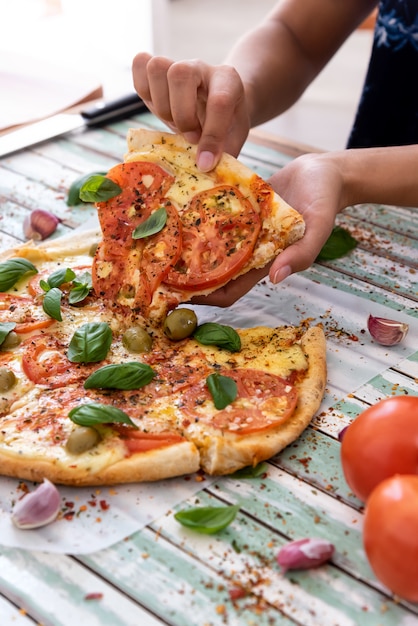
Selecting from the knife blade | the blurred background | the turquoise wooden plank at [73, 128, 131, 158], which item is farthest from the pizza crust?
the blurred background

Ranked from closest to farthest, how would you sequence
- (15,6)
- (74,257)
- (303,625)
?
(303,625) → (74,257) → (15,6)

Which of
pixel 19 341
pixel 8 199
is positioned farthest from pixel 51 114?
pixel 19 341

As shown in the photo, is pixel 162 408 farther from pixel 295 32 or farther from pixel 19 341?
pixel 295 32

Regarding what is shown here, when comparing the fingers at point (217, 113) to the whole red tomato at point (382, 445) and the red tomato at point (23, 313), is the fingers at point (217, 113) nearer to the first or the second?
the red tomato at point (23, 313)

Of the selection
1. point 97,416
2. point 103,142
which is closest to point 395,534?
point 97,416

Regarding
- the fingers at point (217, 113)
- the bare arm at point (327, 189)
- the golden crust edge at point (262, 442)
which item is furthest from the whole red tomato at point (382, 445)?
the fingers at point (217, 113)
